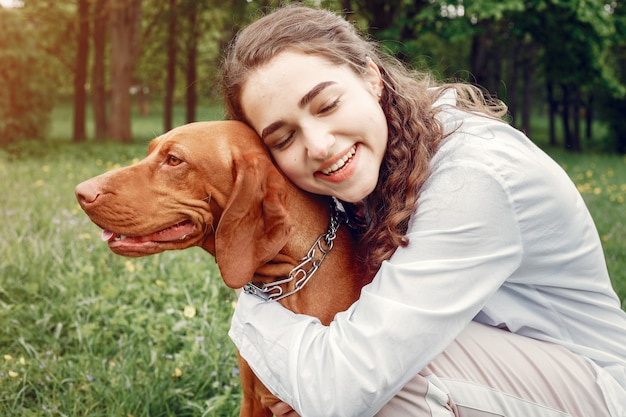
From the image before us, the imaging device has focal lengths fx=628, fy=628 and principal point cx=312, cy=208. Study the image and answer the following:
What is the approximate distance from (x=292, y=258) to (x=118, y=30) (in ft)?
54.5

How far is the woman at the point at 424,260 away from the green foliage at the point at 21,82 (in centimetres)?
1690

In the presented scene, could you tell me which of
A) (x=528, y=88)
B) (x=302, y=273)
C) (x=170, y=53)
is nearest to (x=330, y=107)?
Answer: (x=302, y=273)

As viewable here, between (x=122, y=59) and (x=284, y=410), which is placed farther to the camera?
(x=122, y=59)

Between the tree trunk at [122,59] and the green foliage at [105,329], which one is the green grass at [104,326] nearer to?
the green foliage at [105,329]

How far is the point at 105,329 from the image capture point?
369 cm

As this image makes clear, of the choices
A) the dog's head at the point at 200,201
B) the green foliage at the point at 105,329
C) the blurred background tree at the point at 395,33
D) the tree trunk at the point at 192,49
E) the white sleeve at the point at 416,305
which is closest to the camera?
the white sleeve at the point at 416,305

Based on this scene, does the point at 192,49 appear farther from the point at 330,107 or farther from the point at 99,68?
the point at 330,107

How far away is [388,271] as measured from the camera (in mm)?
2006

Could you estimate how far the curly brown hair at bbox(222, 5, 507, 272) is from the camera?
7.32 ft

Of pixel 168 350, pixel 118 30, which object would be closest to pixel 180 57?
pixel 118 30

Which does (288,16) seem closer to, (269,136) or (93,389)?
(269,136)

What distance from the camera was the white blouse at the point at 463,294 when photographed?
1.93 metres

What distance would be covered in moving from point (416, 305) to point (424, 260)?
0.15 meters

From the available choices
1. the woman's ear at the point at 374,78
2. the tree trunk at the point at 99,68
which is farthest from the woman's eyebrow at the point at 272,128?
the tree trunk at the point at 99,68
